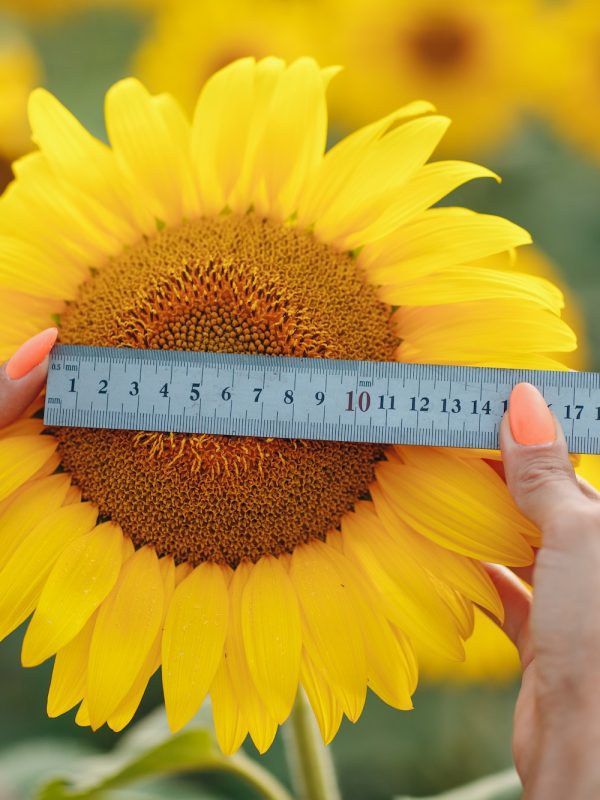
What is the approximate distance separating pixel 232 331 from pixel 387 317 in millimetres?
226

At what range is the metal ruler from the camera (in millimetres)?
1135

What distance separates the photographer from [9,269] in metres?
1.21

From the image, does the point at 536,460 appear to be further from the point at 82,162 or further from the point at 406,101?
the point at 406,101

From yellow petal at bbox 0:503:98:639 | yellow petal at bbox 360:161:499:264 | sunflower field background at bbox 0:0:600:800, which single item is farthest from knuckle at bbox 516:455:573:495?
sunflower field background at bbox 0:0:600:800

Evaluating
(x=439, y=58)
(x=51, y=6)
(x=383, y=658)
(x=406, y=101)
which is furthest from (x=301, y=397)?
(x=51, y=6)

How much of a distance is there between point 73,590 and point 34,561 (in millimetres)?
70

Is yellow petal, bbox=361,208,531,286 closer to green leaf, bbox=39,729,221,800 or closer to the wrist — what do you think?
the wrist

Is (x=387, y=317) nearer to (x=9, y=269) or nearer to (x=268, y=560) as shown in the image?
(x=268, y=560)

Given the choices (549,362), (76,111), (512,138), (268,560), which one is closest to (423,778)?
(268,560)

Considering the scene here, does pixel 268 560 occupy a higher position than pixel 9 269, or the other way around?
pixel 9 269

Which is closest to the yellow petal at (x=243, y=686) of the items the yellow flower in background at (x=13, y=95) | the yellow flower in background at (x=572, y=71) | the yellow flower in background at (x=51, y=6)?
the yellow flower in background at (x=13, y=95)

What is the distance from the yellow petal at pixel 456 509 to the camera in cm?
110

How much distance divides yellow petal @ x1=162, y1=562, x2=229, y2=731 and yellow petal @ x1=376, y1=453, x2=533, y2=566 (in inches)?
11.2

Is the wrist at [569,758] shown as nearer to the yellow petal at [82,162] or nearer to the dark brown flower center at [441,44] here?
the yellow petal at [82,162]
